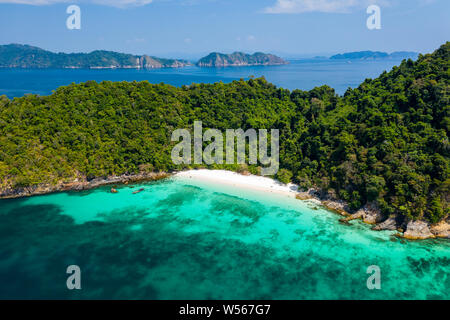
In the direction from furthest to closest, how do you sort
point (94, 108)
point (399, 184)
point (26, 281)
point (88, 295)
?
1. point (94, 108)
2. point (399, 184)
3. point (26, 281)
4. point (88, 295)

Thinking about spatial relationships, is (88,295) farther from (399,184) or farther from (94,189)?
(399,184)

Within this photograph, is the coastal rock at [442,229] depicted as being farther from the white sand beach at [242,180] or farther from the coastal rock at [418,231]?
the white sand beach at [242,180]

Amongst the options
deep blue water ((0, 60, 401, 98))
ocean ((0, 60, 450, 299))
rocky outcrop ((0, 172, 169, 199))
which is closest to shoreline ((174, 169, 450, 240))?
ocean ((0, 60, 450, 299))

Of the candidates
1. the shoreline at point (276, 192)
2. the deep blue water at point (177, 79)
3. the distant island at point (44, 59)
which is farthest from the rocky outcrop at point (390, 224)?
the distant island at point (44, 59)

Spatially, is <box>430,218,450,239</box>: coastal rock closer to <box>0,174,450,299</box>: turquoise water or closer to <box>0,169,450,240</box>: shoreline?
<box>0,169,450,240</box>: shoreline
